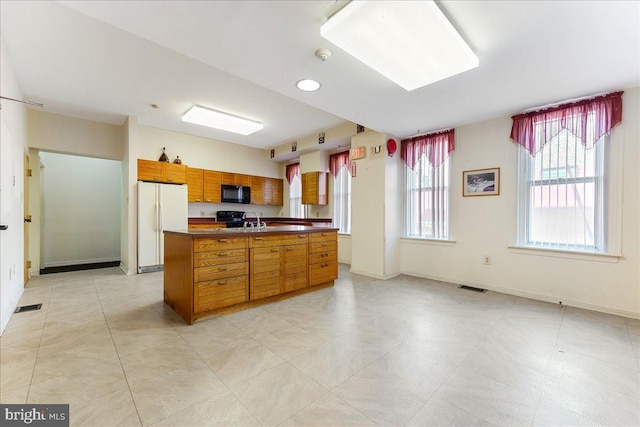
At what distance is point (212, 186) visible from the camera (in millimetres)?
5938

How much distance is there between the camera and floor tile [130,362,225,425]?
1.45m

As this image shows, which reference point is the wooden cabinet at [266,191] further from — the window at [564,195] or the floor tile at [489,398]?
the floor tile at [489,398]

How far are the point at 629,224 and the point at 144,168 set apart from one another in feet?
23.1

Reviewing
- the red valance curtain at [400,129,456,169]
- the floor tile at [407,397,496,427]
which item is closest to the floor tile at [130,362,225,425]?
the floor tile at [407,397,496,427]

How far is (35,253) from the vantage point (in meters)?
4.49

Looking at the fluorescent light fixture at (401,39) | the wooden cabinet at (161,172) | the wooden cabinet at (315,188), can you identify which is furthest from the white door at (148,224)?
the fluorescent light fixture at (401,39)

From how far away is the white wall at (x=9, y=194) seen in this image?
241 cm

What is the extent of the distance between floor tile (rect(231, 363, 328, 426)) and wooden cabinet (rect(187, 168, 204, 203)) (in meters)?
4.71

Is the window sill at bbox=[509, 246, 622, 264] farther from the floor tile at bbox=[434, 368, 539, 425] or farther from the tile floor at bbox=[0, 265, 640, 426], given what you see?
the floor tile at bbox=[434, 368, 539, 425]

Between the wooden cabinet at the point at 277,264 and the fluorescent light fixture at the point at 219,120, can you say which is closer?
the wooden cabinet at the point at 277,264

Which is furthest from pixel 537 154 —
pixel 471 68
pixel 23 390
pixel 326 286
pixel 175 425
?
pixel 23 390

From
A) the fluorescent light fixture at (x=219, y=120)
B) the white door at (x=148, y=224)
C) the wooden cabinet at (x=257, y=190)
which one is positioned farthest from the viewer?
the wooden cabinet at (x=257, y=190)

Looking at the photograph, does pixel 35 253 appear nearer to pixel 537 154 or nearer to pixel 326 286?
pixel 326 286

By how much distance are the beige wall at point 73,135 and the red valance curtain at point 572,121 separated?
6.79 meters
